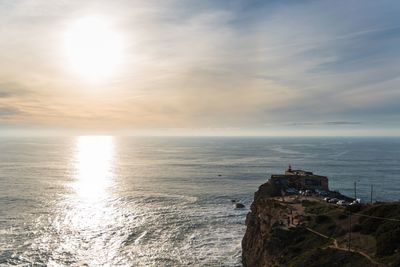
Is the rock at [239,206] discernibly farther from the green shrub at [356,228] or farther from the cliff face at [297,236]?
the green shrub at [356,228]

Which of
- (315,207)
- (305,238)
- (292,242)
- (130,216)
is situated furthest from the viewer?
(130,216)

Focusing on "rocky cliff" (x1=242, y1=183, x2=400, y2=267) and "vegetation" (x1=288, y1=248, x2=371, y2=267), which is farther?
"rocky cliff" (x1=242, y1=183, x2=400, y2=267)

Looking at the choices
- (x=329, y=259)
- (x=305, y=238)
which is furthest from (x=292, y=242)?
(x=329, y=259)

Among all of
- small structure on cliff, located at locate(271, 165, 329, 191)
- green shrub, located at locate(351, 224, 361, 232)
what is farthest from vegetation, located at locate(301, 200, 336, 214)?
small structure on cliff, located at locate(271, 165, 329, 191)

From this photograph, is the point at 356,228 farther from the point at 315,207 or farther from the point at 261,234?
the point at 261,234

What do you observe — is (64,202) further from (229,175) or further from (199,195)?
(229,175)

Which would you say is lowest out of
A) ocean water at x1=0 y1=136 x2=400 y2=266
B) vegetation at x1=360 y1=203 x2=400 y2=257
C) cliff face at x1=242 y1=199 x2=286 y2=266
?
ocean water at x1=0 y1=136 x2=400 y2=266

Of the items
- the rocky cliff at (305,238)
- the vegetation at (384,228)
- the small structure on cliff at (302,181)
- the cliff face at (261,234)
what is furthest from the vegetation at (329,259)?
the small structure on cliff at (302,181)

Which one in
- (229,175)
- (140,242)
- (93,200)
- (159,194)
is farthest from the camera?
(229,175)

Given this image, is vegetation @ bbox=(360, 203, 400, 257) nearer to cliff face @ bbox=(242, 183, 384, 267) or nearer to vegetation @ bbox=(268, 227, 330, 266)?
cliff face @ bbox=(242, 183, 384, 267)

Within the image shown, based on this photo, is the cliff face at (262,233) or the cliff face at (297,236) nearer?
the cliff face at (297,236)

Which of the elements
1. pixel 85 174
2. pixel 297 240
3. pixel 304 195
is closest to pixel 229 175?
pixel 85 174
